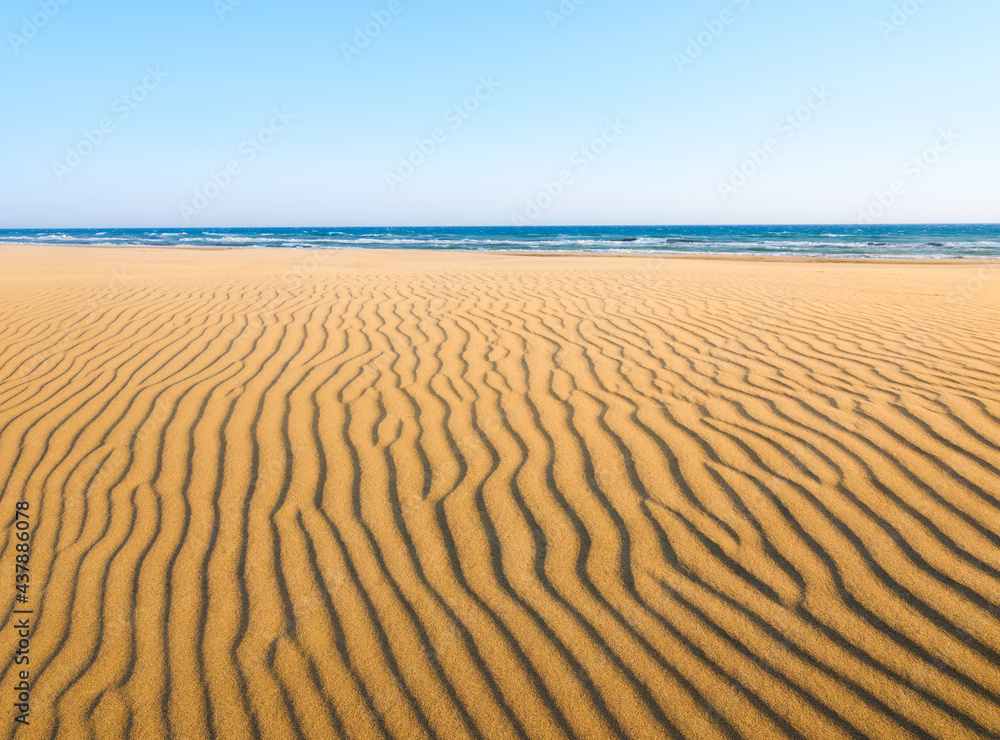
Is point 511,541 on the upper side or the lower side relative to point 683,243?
upper

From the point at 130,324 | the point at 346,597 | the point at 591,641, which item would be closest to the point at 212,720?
the point at 346,597

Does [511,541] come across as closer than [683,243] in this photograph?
Yes

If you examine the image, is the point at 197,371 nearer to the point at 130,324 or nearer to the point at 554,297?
the point at 130,324

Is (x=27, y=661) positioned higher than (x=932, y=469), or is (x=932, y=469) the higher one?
(x=932, y=469)

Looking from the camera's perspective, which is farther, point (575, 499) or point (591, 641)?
point (575, 499)

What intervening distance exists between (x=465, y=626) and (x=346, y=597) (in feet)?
1.55

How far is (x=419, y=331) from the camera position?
529cm

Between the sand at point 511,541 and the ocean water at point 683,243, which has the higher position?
the sand at point 511,541

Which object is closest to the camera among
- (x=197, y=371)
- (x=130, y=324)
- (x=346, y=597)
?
(x=346, y=597)

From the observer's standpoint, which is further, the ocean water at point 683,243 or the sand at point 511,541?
the ocean water at point 683,243

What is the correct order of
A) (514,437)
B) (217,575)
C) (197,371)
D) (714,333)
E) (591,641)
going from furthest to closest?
(714,333)
(197,371)
(514,437)
(217,575)
(591,641)

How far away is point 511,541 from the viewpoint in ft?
7.42

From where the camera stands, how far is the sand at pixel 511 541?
163 cm

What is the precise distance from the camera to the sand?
64.2 inches
